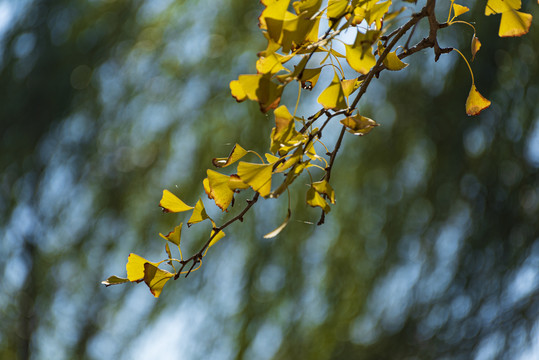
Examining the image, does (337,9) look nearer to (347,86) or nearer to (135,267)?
(347,86)

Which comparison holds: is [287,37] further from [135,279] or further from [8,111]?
[8,111]

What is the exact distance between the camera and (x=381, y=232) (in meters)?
1.91

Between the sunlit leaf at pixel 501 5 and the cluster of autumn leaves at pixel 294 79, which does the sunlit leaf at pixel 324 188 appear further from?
the sunlit leaf at pixel 501 5

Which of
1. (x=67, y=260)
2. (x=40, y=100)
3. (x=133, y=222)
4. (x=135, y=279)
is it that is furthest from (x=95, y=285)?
(x=135, y=279)

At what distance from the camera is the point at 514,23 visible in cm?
27

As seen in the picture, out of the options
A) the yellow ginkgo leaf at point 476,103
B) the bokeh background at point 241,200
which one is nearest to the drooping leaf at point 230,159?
the yellow ginkgo leaf at point 476,103

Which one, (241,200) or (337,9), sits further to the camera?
(241,200)

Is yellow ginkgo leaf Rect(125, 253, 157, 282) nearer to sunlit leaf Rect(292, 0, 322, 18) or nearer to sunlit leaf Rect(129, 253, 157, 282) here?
sunlit leaf Rect(129, 253, 157, 282)

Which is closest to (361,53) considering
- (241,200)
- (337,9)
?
(337,9)

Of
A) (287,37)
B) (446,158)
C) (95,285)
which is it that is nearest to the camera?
(287,37)

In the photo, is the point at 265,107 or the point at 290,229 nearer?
the point at 265,107

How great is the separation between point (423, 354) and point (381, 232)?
1.45 ft

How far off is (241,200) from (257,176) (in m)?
1.53

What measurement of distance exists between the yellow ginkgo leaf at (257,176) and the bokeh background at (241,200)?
4.89 ft
